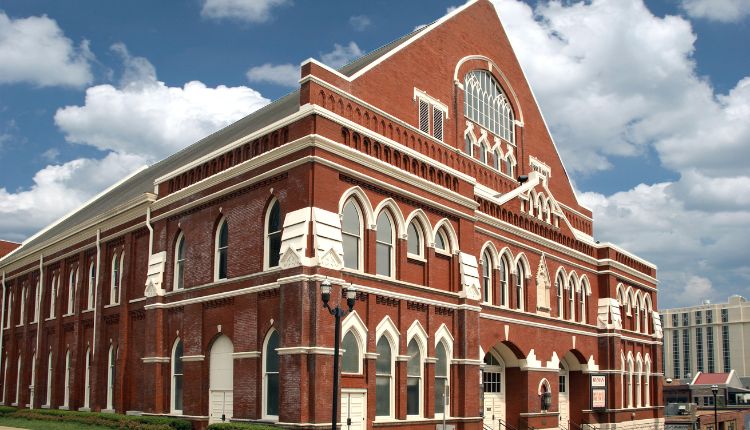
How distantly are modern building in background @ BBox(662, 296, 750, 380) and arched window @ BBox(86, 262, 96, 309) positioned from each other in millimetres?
135490

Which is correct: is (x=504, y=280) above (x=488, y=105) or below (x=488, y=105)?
below

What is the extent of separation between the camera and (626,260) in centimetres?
4509

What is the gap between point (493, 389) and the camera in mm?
34281

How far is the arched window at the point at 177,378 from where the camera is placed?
28.4 meters

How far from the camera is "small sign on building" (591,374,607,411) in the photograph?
39119 millimetres

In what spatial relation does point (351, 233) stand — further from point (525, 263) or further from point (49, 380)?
point (49, 380)

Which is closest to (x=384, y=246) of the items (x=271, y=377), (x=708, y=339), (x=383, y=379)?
(x=383, y=379)

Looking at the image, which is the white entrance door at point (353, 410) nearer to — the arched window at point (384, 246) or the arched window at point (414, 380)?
the arched window at point (414, 380)

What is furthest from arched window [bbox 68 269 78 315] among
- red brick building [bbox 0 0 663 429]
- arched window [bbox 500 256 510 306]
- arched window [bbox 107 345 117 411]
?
arched window [bbox 500 256 510 306]

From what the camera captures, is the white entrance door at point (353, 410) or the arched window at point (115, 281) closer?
the white entrance door at point (353, 410)

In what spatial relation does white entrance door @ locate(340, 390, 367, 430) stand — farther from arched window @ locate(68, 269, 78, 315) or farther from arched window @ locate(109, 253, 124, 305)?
arched window @ locate(68, 269, 78, 315)

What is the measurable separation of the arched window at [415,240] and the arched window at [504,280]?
7370 mm

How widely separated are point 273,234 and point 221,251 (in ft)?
11.0

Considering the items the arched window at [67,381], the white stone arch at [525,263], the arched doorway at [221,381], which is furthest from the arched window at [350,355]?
the arched window at [67,381]
